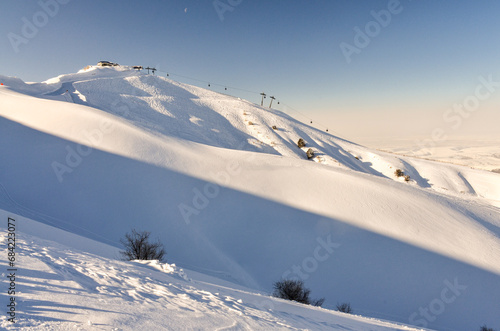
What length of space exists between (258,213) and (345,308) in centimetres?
645

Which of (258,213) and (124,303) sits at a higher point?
(258,213)

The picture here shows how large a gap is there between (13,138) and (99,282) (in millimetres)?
18955

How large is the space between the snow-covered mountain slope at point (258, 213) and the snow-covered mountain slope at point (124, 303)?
4948 mm

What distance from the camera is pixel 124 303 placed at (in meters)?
3.80

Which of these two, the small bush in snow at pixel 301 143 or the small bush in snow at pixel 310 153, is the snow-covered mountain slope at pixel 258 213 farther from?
the small bush in snow at pixel 301 143

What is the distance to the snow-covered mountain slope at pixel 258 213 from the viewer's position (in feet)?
34.4

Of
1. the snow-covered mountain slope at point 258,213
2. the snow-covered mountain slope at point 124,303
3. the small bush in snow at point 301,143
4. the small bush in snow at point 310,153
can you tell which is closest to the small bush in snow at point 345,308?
the snow-covered mountain slope at point 258,213

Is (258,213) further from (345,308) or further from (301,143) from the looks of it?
(301,143)

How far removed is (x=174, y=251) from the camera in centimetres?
1109

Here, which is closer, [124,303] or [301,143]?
[124,303]

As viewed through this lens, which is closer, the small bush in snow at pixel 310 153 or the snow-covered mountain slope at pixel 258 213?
the snow-covered mountain slope at pixel 258 213

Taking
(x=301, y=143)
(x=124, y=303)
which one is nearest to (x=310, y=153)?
(x=301, y=143)

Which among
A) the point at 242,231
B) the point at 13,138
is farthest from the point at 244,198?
the point at 13,138

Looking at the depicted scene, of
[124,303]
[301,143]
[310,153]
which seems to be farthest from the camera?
[301,143]
